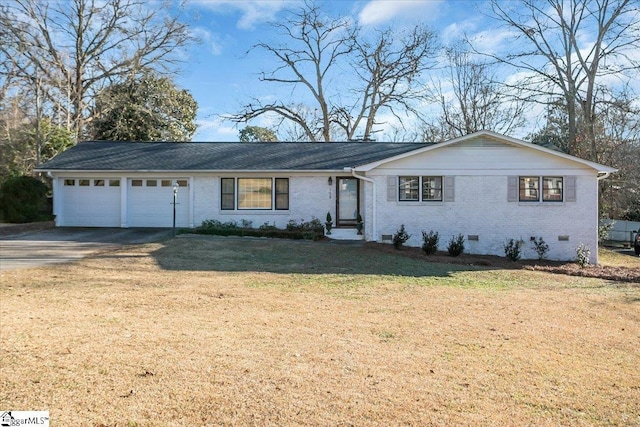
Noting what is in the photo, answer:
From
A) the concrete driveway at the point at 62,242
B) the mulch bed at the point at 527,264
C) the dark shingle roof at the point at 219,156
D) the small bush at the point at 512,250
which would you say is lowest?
the mulch bed at the point at 527,264

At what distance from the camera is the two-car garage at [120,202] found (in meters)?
19.9

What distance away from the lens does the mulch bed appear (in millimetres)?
13156

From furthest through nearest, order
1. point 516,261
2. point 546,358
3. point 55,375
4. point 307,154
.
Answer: point 307,154, point 516,261, point 546,358, point 55,375

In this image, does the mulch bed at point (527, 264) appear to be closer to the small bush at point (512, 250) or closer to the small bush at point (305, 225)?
the small bush at point (512, 250)

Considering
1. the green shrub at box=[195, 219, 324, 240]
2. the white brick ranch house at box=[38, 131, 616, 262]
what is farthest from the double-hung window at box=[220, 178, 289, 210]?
the green shrub at box=[195, 219, 324, 240]

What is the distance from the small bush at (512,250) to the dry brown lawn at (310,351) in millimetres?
4938

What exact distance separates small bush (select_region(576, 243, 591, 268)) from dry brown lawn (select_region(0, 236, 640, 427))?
5.18m

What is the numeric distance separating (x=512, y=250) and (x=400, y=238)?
389 centimetres

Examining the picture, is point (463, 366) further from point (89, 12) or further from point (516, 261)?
point (89, 12)

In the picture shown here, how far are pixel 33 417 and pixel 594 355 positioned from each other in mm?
5975

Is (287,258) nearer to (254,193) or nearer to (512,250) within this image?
(254,193)

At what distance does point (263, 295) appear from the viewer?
8.47 meters

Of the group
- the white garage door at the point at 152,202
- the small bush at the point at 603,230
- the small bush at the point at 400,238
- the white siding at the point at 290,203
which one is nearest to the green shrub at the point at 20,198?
the white garage door at the point at 152,202

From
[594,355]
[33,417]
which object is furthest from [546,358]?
[33,417]
